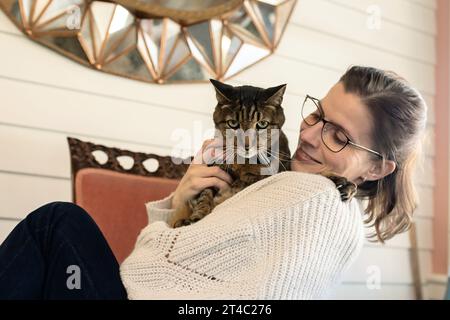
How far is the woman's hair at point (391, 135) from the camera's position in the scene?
34.2 inches

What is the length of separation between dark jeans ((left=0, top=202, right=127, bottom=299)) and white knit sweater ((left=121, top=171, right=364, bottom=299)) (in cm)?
5

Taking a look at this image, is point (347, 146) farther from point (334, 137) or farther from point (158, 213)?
point (158, 213)

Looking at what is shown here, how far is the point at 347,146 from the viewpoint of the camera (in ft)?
2.83

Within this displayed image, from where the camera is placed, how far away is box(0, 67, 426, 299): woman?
0.70 metres

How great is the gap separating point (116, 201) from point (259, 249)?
0.49 metres

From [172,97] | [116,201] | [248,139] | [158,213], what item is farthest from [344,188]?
[172,97]

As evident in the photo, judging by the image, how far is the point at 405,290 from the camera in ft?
5.78

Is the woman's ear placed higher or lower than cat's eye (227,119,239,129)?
lower

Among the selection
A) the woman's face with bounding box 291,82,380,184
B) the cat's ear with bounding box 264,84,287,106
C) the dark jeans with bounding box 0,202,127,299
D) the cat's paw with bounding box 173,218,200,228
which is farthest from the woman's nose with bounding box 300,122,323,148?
the dark jeans with bounding box 0,202,127,299

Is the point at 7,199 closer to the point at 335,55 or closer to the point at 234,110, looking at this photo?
the point at 234,110

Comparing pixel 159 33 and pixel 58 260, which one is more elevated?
Result: pixel 159 33

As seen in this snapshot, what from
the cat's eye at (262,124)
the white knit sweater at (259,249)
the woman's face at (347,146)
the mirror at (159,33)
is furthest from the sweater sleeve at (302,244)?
the mirror at (159,33)

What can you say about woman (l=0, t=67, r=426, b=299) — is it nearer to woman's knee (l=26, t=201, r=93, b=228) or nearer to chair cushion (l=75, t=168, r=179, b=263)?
woman's knee (l=26, t=201, r=93, b=228)
